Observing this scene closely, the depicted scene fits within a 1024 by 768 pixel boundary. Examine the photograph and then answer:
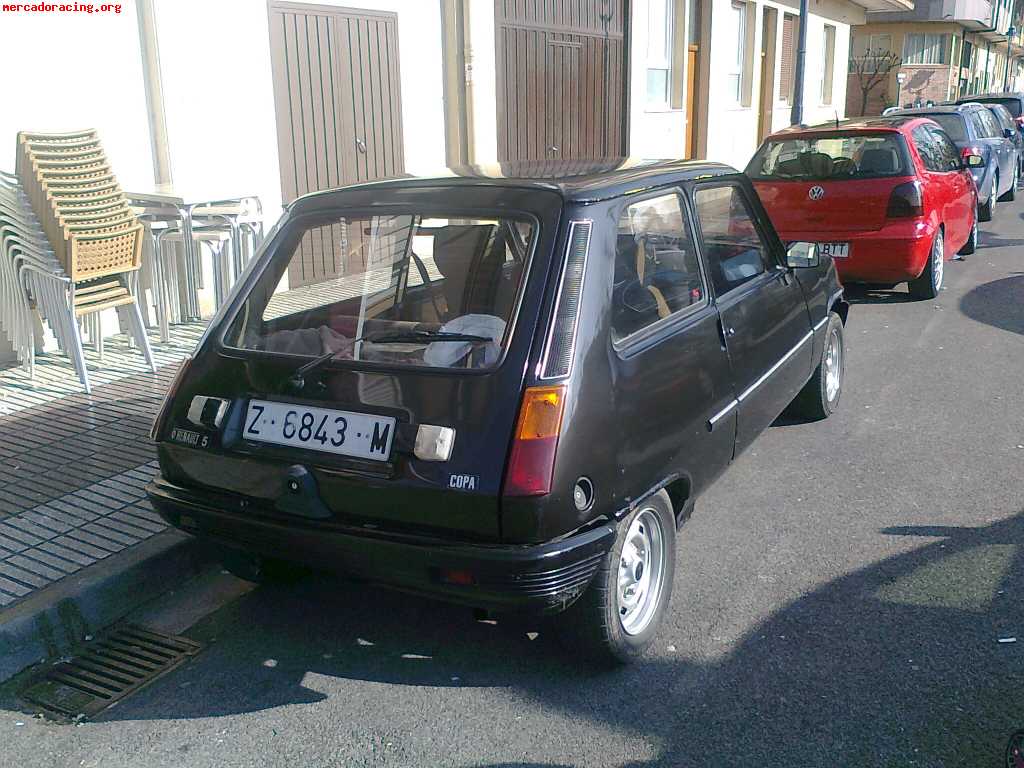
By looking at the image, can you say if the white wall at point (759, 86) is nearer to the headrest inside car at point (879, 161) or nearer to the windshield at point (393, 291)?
the headrest inside car at point (879, 161)

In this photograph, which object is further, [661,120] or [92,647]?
[661,120]

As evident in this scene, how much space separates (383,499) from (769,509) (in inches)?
89.4

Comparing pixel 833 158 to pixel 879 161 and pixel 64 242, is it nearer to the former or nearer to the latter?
pixel 879 161

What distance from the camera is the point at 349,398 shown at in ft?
10.2

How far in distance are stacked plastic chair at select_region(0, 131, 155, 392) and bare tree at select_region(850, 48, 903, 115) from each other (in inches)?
1671

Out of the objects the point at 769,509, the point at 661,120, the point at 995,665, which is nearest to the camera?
the point at 995,665

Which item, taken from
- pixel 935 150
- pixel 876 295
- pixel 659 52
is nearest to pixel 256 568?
pixel 876 295

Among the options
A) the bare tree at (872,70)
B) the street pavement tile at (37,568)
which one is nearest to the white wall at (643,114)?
the street pavement tile at (37,568)

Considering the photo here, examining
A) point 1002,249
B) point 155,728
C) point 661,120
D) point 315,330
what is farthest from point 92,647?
point 661,120

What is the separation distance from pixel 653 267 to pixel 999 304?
6.57 m

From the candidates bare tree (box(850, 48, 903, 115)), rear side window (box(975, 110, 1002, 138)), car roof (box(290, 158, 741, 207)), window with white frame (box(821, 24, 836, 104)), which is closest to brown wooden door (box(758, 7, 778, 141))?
window with white frame (box(821, 24, 836, 104))

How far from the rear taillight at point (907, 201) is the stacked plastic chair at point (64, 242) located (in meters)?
5.93

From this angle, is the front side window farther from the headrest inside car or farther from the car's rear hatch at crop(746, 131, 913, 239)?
the headrest inside car

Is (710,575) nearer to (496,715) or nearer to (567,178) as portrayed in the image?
(496,715)
